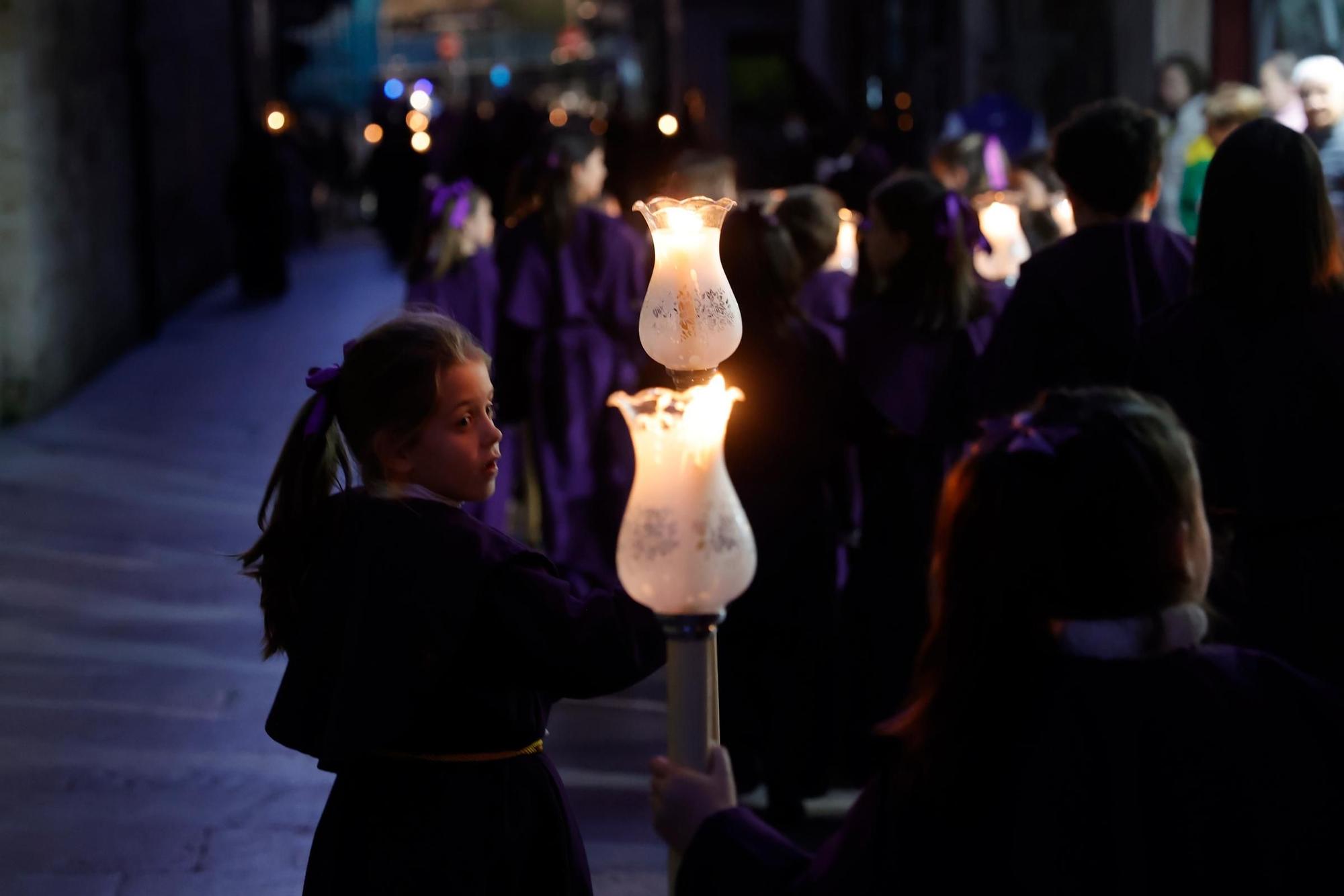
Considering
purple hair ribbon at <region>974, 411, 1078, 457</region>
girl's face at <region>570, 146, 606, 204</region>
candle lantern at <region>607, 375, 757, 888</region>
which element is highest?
girl's face at <region>570, 146, 606, 204</region>

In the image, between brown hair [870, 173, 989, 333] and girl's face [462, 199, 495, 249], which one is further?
girl's face [462, 199, 495, 249]

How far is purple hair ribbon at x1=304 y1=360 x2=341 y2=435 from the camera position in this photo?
111 inches

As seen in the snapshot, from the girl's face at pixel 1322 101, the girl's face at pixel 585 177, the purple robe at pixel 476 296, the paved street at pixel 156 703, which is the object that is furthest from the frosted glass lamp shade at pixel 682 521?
the girl's face at pixel 1322 101

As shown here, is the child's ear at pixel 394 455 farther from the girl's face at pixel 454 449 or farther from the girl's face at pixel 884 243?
the girl's face at pixel 884 243

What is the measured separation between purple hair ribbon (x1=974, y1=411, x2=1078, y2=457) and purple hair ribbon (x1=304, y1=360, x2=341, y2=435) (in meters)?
1.14

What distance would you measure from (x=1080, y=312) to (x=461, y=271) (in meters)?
3.65

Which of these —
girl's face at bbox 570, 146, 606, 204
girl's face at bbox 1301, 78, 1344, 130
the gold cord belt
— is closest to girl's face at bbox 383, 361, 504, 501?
the gold cord belt

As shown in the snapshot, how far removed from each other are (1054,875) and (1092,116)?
10.5ft

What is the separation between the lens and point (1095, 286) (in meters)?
4.71

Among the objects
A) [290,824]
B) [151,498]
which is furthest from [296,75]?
[290,824]

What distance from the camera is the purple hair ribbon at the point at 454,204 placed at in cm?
779

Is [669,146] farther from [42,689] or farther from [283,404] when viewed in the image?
[42,689]

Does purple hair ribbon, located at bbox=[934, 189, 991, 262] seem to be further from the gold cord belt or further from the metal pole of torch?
the metal pole of torch

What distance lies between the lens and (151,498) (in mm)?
10008
